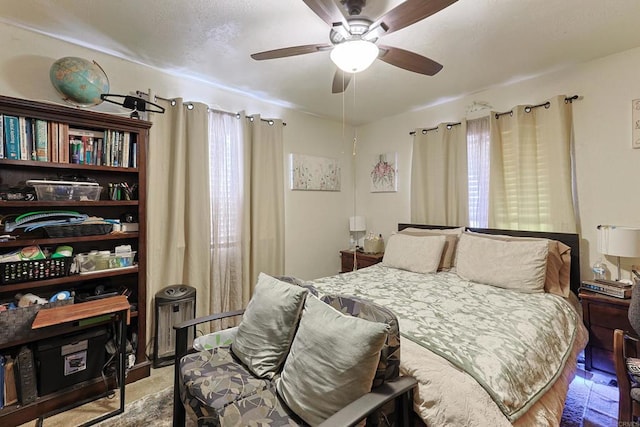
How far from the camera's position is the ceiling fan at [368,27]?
4.34 feet

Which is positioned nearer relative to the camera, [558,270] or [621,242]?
[621,242]

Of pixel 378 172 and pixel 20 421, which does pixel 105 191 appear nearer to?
pixel 20 421

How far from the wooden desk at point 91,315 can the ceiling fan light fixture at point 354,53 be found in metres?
2.07

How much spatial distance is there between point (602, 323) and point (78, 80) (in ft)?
13.0

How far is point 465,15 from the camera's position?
1771 millimetres

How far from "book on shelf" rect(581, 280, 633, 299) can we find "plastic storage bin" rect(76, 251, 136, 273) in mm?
3457

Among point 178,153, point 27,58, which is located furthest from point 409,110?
point 27,58

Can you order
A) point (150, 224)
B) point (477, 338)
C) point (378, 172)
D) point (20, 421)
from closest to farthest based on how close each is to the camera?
point (477, 338) < point (20, 421) < point (150, 224) < point (378, 172)

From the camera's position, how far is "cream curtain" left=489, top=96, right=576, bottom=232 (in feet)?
8.01

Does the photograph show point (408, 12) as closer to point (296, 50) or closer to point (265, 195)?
point (296, 50)

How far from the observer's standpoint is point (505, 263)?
7.44ft

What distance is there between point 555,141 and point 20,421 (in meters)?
4.30

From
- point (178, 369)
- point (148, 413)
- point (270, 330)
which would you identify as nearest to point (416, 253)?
point (270, 330)

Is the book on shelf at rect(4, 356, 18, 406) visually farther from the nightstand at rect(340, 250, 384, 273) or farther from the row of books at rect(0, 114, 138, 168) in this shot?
the nightstand at rect(340, 250, 384, 273)
